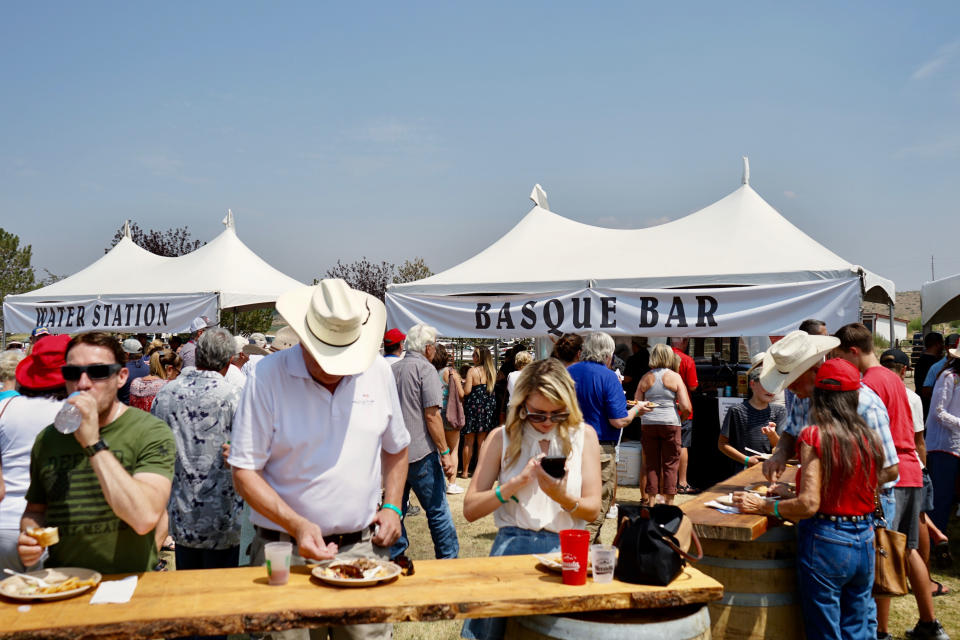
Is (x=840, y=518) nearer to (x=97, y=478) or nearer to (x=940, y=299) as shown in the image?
(x=97, y=478)

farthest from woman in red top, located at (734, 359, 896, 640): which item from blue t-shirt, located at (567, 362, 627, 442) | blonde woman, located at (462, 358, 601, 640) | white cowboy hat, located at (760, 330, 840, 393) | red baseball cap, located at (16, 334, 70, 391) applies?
red baseball cap, located at (16, 334, 70, 391)

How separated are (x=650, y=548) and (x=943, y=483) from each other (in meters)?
4.63

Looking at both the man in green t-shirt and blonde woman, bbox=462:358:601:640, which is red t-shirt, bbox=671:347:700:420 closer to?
blonde woman, bbox=462:358:601:640

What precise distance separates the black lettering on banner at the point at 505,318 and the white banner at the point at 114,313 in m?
4.83

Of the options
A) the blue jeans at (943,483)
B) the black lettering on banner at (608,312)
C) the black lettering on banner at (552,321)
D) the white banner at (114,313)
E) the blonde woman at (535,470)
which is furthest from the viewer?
the white banner at (114,313)

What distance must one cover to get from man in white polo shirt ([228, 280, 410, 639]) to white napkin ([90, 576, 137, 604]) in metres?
0.45

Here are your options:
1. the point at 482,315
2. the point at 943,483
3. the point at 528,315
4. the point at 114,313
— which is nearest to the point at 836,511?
the point at 943,483

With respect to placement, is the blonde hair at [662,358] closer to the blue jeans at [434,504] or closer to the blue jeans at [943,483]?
the blue jeans at [943,483]

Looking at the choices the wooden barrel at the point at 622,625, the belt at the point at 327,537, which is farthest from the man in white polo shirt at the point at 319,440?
the wooden barrel at the point at 622,625

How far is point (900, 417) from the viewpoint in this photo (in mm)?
4160

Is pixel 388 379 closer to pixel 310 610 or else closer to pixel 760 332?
pixel 310 610

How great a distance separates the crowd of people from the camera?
2.39 m

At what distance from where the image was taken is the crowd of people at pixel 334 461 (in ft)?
7.84

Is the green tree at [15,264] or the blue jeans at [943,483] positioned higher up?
the green tree at [15,264]
